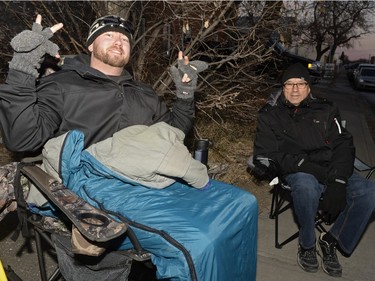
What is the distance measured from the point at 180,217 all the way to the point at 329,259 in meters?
1.75

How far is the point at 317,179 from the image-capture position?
3188mm

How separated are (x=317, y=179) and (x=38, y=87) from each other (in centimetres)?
217

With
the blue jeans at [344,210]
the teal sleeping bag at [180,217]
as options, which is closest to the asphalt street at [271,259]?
the blue jeans at [344,210]

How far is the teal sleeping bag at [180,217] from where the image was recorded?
5.98 feet

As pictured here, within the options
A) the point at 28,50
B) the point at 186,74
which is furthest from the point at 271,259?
the point at 28,50

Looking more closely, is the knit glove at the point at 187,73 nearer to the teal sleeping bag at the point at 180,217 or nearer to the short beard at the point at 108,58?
the short beard at the point at 108,58

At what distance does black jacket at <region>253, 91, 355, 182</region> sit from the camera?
338cm

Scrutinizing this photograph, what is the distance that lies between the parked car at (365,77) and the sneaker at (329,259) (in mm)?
23606

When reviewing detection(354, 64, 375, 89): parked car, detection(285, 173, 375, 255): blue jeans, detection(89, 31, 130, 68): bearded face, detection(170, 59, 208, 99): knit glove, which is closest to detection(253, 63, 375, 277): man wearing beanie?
detection(285, 173, 375, 255): blue jeans

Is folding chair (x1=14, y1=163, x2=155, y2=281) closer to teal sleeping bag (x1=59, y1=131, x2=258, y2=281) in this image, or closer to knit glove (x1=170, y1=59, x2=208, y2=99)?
teal sleeping bag (x1=59, y1=131, x2=258, y2=281)

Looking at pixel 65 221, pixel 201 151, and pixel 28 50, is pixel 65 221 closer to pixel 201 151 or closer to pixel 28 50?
pixel 28 50

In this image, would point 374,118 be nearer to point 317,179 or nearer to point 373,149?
point 373,149

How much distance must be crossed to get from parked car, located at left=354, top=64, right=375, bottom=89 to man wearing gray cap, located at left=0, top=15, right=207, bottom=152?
953 inches

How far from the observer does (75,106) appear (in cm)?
256
